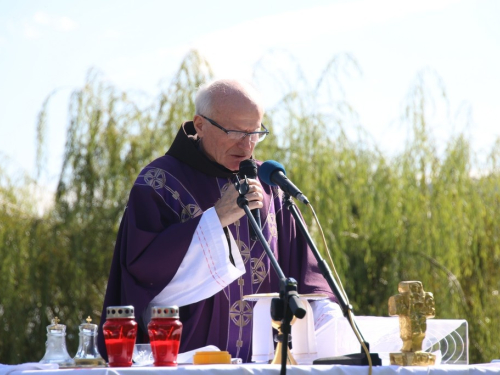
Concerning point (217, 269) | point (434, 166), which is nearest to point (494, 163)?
point (434, 166)

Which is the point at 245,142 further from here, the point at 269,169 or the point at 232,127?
the point at 269,169

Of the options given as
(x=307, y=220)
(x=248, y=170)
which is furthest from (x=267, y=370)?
(x=307, y=220)

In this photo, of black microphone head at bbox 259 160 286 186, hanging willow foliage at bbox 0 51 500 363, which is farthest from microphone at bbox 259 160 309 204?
hanging willow foliage at bbox 0 51 500 363

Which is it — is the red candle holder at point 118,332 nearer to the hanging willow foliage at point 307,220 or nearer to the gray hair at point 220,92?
the gray hair at point 220,92

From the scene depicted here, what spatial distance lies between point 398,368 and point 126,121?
5.32 metres

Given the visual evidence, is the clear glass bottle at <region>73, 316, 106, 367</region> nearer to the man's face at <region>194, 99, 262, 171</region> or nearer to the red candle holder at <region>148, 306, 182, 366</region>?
the red candle holder at <region>148, 306, 182, 366</region>

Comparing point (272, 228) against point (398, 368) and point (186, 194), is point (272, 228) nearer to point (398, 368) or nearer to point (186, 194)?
point (186, 194)

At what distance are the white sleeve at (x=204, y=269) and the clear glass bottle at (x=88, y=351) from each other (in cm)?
85

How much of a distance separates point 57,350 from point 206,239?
100cm

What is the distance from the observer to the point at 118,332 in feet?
9.43

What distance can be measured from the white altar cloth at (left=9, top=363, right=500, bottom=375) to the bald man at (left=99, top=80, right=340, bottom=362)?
1100 mm

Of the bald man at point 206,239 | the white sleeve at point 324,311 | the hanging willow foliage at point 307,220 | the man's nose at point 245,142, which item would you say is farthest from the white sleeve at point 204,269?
the hanging willow foliage at point 307,220

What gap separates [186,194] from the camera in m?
4.32

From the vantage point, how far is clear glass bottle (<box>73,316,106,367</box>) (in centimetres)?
291
